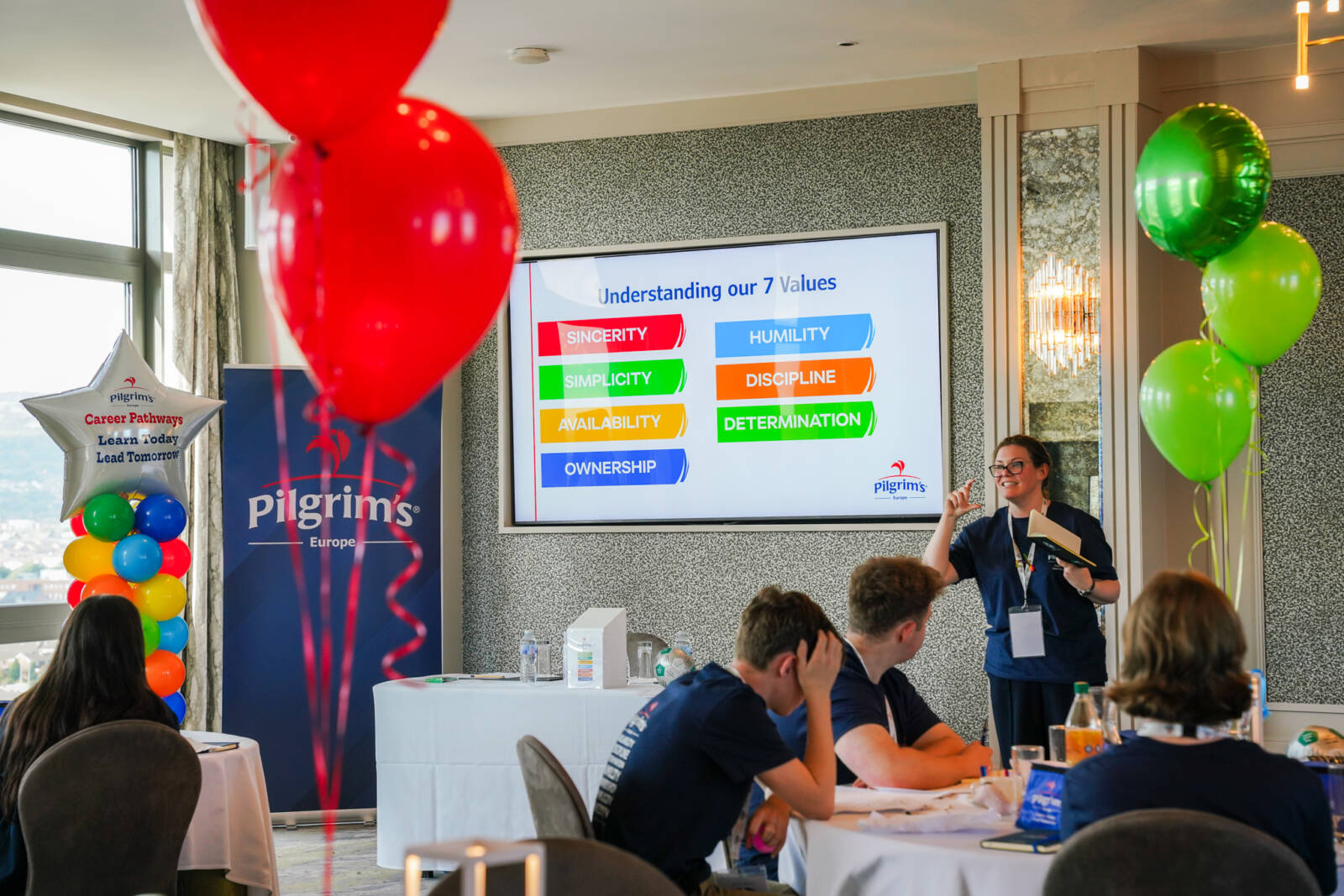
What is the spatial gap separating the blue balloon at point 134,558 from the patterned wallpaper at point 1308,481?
13.7ft

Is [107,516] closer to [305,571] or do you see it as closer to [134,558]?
[134,558]

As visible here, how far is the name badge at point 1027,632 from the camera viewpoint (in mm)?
4074

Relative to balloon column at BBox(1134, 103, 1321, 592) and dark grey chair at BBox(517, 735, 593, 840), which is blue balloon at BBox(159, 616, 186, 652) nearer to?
dark grey chair at BBox(517, 735, 593, 840)

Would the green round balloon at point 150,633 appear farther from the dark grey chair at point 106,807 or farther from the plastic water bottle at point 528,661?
the dark grey chair at point 106,807

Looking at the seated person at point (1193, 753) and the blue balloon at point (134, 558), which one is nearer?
the seated person at point (1193, 753)

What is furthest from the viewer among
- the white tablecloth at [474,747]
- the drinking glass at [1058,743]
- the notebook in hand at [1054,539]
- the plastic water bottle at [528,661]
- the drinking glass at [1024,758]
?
the plastic water bottle at [528,661]

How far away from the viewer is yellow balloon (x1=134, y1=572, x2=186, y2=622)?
4.79m

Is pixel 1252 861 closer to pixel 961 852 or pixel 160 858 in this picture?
pixel 961 852

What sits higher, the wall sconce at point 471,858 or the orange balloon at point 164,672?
the wall sconce at point 471,858

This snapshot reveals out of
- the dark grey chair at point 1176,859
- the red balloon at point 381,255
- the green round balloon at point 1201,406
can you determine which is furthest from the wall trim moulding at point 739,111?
the dark grey chair at point 1176,859

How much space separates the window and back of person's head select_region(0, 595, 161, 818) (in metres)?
2.88

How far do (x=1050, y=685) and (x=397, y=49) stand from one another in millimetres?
3112

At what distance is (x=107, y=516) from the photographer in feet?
15.4

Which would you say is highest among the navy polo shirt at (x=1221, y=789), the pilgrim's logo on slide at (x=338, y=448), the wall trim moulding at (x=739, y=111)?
the wall trim moulding at (x=739, y=111)
